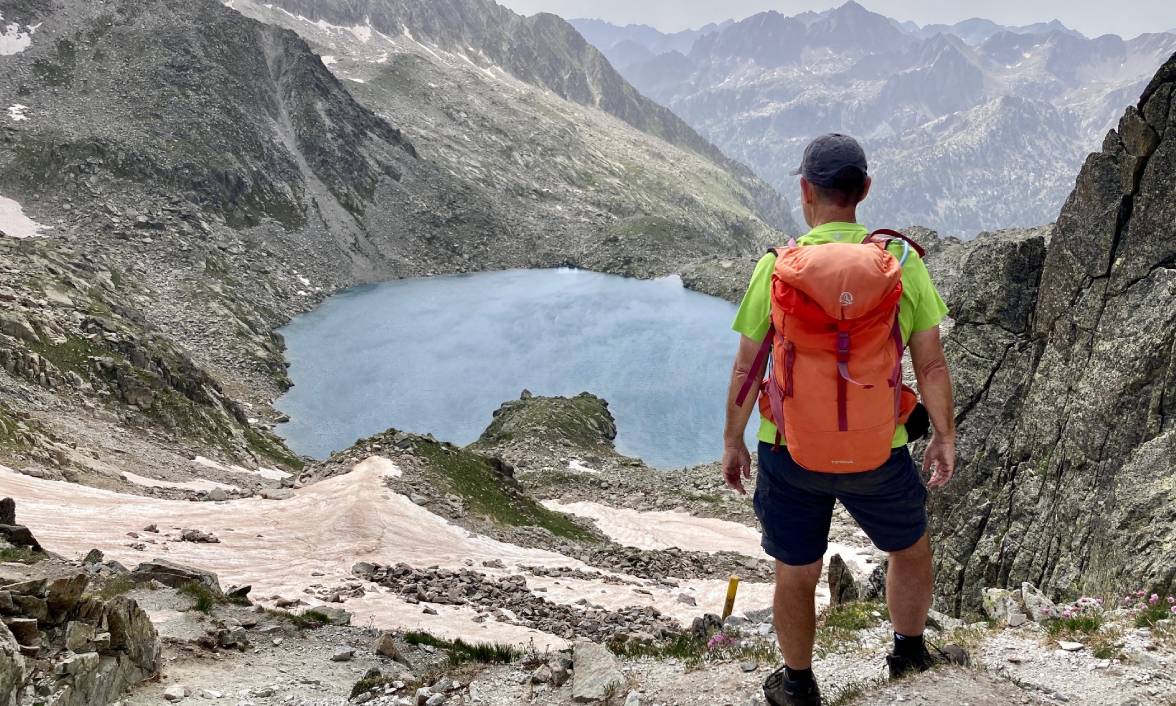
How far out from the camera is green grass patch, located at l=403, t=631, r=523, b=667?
10.3 metres

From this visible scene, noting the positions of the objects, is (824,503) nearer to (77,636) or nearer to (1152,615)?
(1152,615)

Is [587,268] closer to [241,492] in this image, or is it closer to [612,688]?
[241,492]

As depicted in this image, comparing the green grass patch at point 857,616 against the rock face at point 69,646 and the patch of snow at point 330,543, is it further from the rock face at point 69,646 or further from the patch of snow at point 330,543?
the rock face at point 69,646

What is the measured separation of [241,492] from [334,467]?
12.1ft

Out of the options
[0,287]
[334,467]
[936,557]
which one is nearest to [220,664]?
[936,557]

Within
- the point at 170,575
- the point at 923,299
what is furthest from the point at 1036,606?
the point at 170,575

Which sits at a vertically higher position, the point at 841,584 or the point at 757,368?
the point at 757,368

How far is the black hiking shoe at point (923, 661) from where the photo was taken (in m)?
6.51

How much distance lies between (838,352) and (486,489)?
26.1 m

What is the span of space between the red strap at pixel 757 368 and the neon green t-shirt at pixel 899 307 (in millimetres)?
47

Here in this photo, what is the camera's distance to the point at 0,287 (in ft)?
116

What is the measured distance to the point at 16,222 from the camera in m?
73.8

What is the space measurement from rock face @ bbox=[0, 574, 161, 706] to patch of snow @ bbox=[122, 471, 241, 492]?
17.2 metres

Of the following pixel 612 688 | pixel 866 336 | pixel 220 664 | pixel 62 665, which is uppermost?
pixel 866 336
